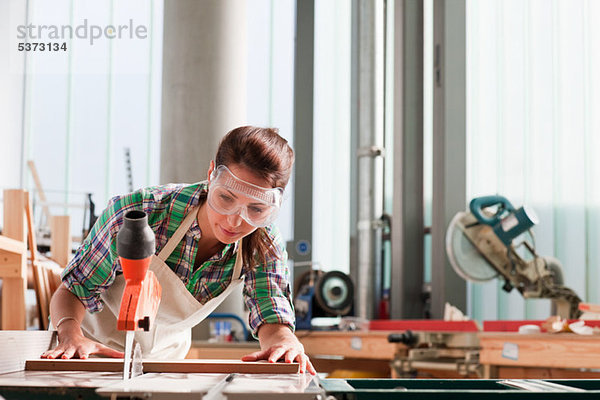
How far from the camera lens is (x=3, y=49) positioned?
250 inches

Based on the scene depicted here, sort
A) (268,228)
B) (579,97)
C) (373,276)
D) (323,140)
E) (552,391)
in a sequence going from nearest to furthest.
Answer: (552,391) < (268,228) < (579,97) < (373,276) < (323,140)

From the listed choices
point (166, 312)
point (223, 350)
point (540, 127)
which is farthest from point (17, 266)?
point (540, 127)

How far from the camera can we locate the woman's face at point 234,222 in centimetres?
185

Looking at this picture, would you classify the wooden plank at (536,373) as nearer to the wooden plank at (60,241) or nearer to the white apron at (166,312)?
the white apron at (166,312)

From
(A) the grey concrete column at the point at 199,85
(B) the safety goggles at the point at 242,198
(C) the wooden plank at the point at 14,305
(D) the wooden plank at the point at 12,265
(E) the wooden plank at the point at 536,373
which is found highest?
(A) the grey concrete column at the point at 199,85

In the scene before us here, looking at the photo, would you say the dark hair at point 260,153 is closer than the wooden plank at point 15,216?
Yes

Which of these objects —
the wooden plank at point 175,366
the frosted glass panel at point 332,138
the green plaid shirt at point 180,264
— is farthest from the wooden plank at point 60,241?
the wooden plank at point 175,366

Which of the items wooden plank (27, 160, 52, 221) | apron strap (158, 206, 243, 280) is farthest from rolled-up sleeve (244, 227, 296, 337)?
wooden plank (27, 160, 52, 221)

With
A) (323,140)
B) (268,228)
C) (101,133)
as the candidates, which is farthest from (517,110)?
(101,133)

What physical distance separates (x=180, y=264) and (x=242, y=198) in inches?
15.8

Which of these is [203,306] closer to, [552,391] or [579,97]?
[552,391]

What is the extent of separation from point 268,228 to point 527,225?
1.80 metres

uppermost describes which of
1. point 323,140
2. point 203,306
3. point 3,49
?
point 3,49

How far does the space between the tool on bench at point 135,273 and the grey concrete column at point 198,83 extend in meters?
3.45
